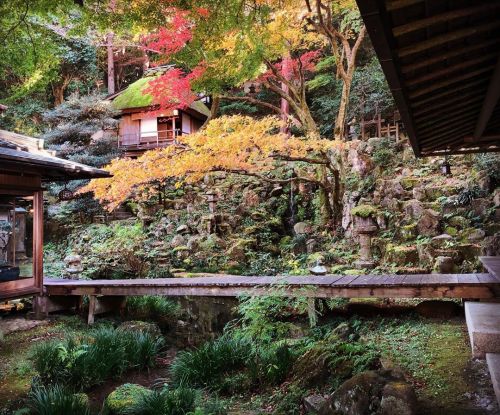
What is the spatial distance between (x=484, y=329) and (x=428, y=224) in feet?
21.5

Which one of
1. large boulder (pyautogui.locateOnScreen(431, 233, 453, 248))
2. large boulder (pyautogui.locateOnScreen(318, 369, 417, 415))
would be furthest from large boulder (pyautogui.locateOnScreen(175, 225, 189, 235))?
large boulder (pyautogui.locateOnScreen(318, 369, 417, 415))

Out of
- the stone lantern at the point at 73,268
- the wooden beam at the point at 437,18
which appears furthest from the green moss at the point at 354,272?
the wooden beam at the point at 437,18

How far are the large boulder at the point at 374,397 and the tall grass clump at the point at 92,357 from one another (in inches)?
151

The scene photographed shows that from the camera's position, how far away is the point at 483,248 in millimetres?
8836

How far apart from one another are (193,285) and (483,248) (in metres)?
6.21

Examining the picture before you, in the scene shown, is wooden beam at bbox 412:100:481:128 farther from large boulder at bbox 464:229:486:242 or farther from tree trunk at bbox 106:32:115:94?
tree trunk at bbox 106:32:115:94

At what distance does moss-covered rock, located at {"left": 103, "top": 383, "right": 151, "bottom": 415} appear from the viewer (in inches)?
195

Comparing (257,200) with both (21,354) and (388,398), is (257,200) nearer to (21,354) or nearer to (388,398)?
(21,354)

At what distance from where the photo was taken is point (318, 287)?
Answer: 7.52 m

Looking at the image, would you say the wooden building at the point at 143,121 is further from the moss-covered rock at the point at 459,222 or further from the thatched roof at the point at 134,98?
the moss-covered rock at the point at 459,222

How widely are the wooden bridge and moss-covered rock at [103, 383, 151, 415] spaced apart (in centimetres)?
312

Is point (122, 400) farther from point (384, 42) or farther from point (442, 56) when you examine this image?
point (442, 56)

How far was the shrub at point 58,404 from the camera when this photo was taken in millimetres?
4625

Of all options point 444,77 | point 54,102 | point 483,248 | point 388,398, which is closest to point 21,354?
point 388,398
